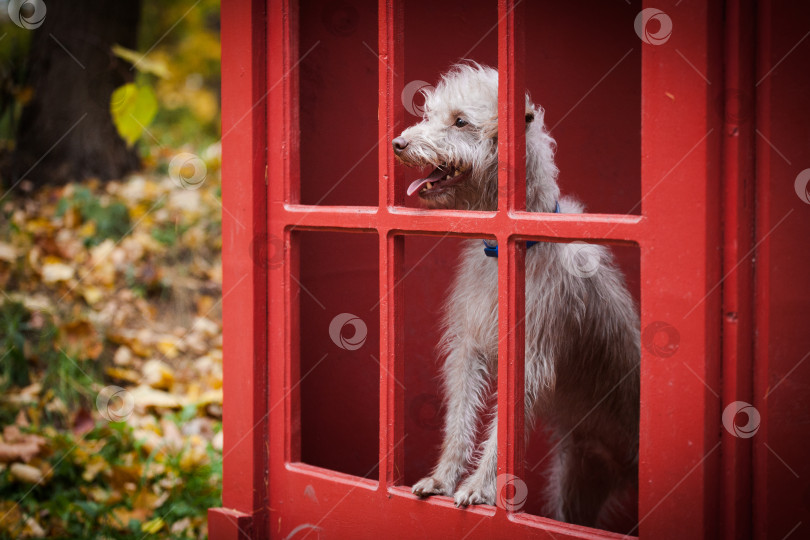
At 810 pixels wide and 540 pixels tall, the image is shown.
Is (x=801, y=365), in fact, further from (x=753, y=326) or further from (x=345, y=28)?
(x=345, y=28)

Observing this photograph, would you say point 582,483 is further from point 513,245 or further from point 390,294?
point 513,245

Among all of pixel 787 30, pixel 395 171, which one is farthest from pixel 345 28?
pixel 787 30

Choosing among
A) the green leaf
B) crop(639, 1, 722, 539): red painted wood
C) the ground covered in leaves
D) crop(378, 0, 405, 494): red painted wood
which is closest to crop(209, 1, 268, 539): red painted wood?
crop(378, 0, 405, 494): red painted wood

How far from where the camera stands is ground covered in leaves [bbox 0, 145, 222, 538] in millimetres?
2922

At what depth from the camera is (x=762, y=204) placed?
1398 millimetres

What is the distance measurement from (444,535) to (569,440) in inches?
38.0

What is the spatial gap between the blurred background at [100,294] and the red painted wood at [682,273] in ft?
6.03

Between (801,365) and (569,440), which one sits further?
(569,440)

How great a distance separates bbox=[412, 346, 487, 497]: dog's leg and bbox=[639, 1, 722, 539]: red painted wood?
0.80 metres

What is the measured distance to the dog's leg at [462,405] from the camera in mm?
2260

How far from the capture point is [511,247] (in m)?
1.71

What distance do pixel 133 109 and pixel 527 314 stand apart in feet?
9.19

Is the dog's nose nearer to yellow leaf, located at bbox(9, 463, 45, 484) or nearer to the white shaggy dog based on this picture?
the white shaggy dog

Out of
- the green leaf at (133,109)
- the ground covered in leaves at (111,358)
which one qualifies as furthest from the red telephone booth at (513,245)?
the green leaf at (133,109)
